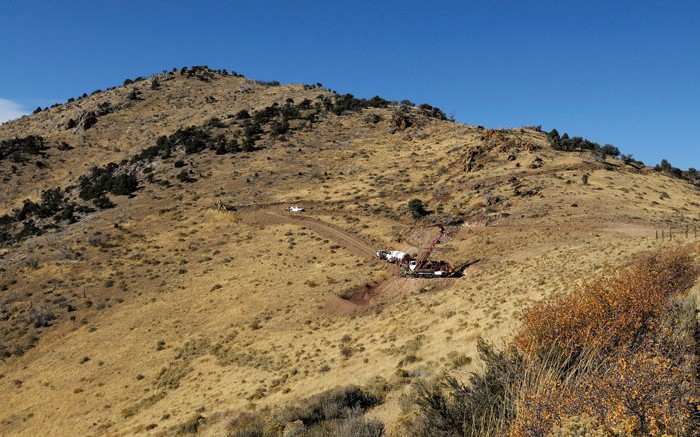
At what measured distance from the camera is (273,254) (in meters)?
49.2

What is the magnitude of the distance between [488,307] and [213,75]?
486ft

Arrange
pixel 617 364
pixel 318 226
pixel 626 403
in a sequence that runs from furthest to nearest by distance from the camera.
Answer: pixel 318 226, pixel 617 364, pixel 626 403

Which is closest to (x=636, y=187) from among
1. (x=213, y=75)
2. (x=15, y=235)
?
(x=15, y=235)

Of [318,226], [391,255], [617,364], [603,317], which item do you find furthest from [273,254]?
[617,364]

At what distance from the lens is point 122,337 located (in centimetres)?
3553

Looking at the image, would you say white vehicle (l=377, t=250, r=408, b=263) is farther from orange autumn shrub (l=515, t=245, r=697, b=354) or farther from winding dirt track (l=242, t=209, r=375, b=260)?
orange autumn shrub (l=515, t=245, r=697, b=354)

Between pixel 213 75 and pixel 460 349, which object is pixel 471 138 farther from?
pixel 213 75

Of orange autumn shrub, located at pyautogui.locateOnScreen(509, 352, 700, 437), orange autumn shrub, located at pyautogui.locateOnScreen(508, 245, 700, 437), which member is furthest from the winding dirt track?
orange autumn shrub, located at pyautogui.locateOnScreen(509, 352, 700, 437)

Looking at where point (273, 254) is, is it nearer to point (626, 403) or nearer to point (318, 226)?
point (318, 226)

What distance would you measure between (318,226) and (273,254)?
9.58m

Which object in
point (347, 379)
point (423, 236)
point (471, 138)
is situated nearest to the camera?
point (347, 379)

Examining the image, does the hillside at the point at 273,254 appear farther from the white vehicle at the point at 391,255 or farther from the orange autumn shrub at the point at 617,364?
the orange autumn shrub at the point at 617,364

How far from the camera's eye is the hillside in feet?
82.5

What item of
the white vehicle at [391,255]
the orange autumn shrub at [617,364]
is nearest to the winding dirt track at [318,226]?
the white vehicle at [391,255]
